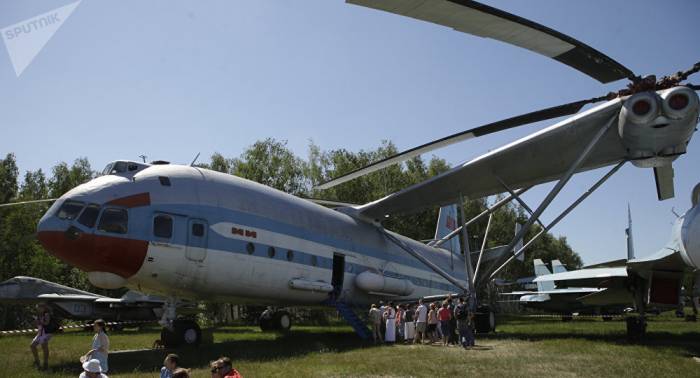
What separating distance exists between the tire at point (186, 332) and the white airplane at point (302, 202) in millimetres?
31

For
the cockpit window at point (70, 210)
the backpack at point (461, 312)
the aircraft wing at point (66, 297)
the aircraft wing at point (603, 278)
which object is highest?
the cockpit window at point (70, 210)

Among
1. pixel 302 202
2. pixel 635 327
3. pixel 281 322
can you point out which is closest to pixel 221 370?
pixel 302 202

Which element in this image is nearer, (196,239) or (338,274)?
(196,239)

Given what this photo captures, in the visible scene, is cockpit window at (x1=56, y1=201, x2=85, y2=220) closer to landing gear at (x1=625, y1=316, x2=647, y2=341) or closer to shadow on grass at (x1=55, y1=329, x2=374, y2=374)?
shadow on grass at (x1=55, y1=329, x2=374, y2=374)

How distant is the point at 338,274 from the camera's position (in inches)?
713

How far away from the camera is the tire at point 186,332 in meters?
13.1

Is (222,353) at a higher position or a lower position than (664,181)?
lower

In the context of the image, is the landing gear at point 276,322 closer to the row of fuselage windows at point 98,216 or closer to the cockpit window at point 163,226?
the cockpit window at point 163,226

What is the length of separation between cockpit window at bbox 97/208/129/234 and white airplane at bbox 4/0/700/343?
0.03 m

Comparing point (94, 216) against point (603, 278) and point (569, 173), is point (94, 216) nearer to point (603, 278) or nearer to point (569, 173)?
point (569, 173)

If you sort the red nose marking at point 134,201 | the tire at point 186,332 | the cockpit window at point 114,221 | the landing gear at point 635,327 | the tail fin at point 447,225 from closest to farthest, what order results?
1. the cockpit window at point 114,221
2. the red nose marking at point 134,201
3. the tire at point 186,332
4. the landing gear at point 635,327
5. the tail fin at point 447,225

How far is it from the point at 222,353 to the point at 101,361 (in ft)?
16.6

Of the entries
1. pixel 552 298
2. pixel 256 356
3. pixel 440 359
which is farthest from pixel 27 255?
pixel 552 298

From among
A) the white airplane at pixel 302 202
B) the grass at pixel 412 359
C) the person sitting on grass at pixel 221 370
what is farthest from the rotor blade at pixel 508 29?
the grass at pixel 412 359
